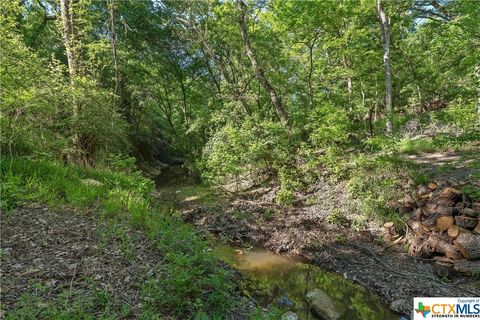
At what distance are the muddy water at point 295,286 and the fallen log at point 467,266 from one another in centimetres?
158

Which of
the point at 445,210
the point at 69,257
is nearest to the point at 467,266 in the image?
the point at 445,210

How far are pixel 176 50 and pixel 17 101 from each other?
16210 mm

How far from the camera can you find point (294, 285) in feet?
16.8

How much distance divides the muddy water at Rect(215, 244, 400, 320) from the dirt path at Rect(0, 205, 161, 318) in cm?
189

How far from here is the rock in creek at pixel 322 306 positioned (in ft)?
13.6

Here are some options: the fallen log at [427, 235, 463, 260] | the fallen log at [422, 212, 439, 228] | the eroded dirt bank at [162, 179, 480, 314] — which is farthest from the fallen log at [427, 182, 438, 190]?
the eroded dirt bank at [162, 179, 480, 314]

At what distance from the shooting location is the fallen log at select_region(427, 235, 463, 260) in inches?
204

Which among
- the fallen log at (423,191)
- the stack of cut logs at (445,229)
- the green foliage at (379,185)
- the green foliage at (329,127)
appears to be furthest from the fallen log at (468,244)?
the green foliage at (329,127)

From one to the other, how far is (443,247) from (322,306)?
271 cm

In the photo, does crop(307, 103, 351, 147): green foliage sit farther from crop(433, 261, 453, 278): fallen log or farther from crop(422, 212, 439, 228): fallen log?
crop(433, 261, 453, 278): fallen log

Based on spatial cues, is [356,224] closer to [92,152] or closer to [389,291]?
[389,291]

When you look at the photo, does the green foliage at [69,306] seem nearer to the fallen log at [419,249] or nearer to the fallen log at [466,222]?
the fallen log at [419,249]

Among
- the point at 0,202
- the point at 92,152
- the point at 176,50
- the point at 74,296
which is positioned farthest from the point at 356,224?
the point at 176,50

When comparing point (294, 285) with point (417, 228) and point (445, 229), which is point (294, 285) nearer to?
point (417, 228)
